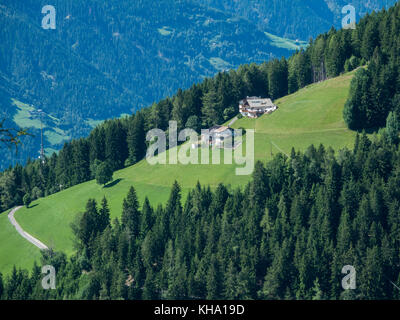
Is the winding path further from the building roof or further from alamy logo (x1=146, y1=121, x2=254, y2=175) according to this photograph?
the building roof

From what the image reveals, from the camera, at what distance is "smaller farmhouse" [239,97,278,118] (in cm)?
16325

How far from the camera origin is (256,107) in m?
164

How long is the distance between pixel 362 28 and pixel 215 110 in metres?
45.7

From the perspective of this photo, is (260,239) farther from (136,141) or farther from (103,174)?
(136,141)

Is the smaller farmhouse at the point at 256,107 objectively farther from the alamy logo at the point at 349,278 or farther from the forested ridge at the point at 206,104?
the alamy logo at the point at 349,278

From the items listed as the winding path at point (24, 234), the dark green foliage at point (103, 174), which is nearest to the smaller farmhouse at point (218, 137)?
the dark green foliage at point (103, 174)

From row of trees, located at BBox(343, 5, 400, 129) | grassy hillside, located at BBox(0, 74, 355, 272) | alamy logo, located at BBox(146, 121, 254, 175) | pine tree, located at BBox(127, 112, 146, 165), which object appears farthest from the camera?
pine tree, located at BBox(127, 112, 146, 165)

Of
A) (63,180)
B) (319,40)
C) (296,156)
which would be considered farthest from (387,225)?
(63,180)

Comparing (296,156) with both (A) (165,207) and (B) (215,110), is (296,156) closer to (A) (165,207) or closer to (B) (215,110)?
(A) (165,207)

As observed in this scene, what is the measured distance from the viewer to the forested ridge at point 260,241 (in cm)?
10144

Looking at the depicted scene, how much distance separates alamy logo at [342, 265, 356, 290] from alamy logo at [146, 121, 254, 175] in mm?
38428

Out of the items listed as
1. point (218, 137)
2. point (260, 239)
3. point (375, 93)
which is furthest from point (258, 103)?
point (260, 239)

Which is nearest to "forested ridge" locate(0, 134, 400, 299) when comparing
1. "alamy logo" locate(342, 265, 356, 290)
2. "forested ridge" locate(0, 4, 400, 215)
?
"alamy logo" locate(342, 265, 356, 290)

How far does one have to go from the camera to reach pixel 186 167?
146m
